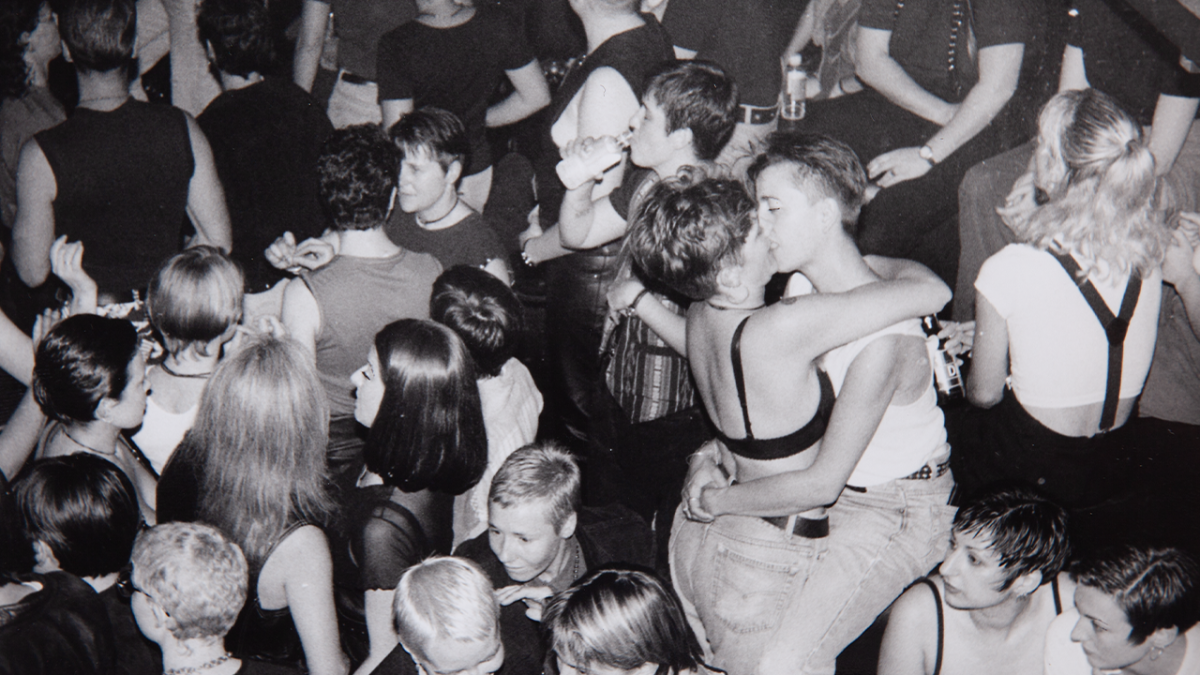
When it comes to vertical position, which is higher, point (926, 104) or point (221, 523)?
point (926, 104)

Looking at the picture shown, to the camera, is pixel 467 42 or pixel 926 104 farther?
pixel 467 42

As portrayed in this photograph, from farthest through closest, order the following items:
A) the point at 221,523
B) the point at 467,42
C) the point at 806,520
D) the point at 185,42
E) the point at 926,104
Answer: the point at 185,42
the point at 467,42
the point at 926,104
the point at 221,523
the point at 806,520

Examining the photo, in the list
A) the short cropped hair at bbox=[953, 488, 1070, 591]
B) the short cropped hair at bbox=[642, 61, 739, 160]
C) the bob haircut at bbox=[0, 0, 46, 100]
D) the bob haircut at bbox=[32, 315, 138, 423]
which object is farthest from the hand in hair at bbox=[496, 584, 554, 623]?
the bob haircut at bbox=[0, 0, 46, 100]

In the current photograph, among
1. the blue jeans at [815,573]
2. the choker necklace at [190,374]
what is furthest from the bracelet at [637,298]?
the choker necklace at [190,374]

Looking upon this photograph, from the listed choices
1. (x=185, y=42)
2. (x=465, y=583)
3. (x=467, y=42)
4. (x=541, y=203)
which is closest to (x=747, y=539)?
(x=465, y=583)

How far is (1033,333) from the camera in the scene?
193 centimetres

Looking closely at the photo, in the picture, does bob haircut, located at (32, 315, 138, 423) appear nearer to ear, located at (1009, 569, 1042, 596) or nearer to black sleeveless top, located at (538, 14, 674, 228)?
black sleeveless top, located at (538, 14, 674, 228)

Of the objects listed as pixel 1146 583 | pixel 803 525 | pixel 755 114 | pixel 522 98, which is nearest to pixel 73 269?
pixel 522 98

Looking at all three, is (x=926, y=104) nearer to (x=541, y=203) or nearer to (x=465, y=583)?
(x=541, y=203)

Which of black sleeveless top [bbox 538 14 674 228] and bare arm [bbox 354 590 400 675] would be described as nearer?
bare arm [bbox 354 590 400 675]

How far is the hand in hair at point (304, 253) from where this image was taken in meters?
2.66

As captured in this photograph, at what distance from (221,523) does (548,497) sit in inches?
32.6

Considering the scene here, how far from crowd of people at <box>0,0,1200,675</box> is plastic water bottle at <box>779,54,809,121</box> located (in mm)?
20

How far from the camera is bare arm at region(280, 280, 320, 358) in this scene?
2.47 meters
